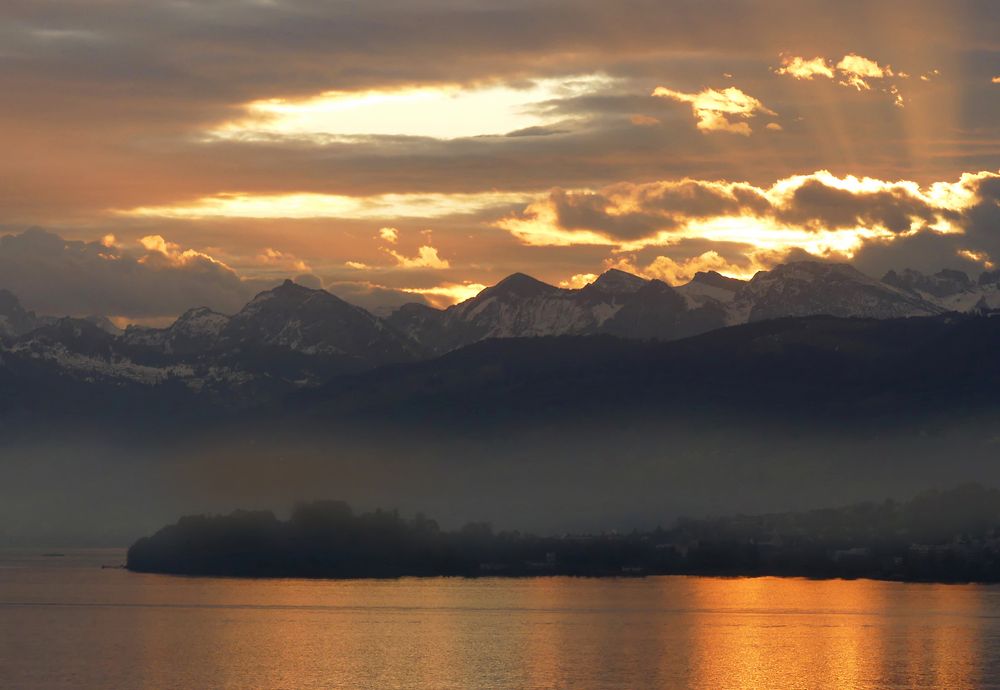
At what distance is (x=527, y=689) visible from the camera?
199875 mm

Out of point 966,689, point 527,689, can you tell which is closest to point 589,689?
point 527,689

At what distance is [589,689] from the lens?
653 ft

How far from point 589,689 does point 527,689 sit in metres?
7.38

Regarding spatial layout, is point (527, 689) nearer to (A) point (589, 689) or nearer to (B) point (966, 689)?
(A) point (589, 689)

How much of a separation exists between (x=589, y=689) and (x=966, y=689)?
44.8m

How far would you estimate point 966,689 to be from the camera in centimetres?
19950
